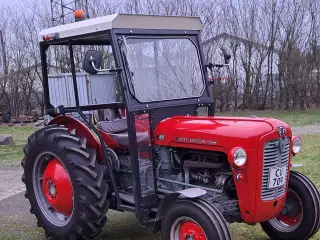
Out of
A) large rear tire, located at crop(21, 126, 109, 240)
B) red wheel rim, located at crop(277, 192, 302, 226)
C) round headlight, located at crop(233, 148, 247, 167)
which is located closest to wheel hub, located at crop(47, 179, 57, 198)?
large rear tire, located at crop(21, 126, 109, 240)

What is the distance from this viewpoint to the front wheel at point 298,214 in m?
4.41

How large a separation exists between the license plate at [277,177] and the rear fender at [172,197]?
563 mm

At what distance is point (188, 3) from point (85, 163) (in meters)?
16.1

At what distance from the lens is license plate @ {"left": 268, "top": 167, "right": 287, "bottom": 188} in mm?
4016

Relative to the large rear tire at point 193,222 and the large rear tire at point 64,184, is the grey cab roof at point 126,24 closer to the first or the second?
the large rear tire at point 64,184

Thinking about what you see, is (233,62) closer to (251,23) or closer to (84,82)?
(251,23)

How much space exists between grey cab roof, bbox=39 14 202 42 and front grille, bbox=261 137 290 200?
162 centimetres

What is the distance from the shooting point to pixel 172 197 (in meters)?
4.06

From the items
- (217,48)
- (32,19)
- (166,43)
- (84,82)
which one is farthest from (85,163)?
(32,19)

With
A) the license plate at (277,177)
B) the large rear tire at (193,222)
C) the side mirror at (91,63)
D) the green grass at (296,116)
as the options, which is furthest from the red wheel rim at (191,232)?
the green grass at (296,116)

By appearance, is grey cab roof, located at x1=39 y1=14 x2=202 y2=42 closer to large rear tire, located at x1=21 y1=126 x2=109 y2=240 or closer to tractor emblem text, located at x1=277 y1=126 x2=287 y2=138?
large rear tire, located at x1=21 y1=126 x2=109 y2=240

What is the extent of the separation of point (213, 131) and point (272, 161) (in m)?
0.54

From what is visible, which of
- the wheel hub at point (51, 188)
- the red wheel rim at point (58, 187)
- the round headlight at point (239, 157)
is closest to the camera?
the round headlight at point (239, 157)

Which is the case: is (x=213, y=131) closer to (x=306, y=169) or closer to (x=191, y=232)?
(x=191, y=232)
